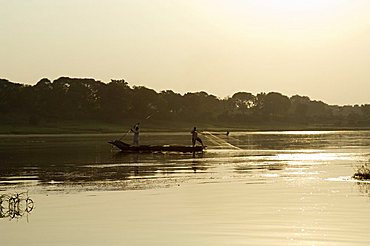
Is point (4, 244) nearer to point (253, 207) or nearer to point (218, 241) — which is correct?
point (218, 241)

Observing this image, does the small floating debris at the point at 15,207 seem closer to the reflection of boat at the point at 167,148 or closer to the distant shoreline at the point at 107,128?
the reflection of boat at the point at 167,148

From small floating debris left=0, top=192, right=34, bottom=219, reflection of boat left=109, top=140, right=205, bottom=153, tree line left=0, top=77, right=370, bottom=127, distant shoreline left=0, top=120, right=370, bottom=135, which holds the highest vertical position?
tree line left=0, top=77, right=370, bottom=127

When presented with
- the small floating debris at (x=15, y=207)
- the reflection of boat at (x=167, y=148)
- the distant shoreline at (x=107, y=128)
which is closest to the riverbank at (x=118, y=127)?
the distant shoreline at (x=107, y=128)

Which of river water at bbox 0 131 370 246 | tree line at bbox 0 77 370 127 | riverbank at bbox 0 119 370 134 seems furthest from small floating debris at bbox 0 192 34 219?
tree line at bbox 0 77 370 127

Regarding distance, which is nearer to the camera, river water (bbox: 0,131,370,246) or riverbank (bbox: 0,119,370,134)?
river water (bbox: 0,131,370,246)

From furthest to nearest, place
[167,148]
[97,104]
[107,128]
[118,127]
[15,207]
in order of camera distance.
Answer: [97,104]
[118,127]
[107,128]
[167,148]
[15,207]

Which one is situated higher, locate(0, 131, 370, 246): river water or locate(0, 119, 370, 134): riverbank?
locate(0, 119, 370, 134): riverbank

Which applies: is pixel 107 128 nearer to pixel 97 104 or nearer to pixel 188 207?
pixel 97 104

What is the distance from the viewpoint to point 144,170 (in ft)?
136

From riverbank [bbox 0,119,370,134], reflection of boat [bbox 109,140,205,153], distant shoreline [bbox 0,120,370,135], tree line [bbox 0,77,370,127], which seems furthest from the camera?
tree line [bbox 0,77,370,127]

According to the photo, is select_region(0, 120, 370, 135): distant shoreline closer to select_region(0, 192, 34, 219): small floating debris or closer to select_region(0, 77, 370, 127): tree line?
select_region(0, 77, 370, 127): tree line

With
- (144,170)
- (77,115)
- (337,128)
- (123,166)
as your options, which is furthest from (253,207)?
(337,128)

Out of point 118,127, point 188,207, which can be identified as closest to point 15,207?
point 188,207

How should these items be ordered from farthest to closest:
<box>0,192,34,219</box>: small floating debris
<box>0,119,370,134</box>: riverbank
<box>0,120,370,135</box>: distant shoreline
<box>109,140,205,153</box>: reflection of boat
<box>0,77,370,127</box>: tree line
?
<box>0,77,370,127</box>: tree line
<box>0,119,370,134</box>: riverbank
<box>0,120,370,135</box>: distant shoreline
<box>109,140,205,153</box>: reflection of boat
<box>0,192,34,219</box>: small floating debris
